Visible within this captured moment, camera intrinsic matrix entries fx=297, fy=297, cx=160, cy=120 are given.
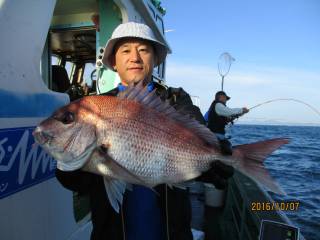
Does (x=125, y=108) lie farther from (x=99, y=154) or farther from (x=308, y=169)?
(x=308, y=169)

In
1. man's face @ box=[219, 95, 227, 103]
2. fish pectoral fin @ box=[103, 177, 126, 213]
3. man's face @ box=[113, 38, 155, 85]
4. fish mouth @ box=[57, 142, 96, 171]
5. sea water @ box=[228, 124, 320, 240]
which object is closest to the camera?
fish mouth @ box=[57, 142, 96, 171]

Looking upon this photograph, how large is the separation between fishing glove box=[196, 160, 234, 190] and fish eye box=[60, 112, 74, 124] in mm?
916

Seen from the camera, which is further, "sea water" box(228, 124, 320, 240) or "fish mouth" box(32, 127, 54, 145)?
"sea water" box(228, 124, 320, 240)

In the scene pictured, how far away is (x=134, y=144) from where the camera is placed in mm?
1639

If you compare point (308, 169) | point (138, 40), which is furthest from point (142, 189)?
point (308, 169)

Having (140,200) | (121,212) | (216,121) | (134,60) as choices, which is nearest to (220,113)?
(216,121)

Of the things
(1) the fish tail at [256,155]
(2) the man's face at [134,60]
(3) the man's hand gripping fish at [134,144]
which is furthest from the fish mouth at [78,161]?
(1) the fish tail at [256,155]

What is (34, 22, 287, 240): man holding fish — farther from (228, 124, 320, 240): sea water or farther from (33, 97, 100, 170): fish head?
(228, 124, 320, 240): sea water

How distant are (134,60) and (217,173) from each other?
99 centimetres

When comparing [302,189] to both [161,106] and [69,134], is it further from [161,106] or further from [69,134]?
[69,134]

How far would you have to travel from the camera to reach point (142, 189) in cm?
Answer: 208

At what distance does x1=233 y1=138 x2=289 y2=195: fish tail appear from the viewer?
1.78m

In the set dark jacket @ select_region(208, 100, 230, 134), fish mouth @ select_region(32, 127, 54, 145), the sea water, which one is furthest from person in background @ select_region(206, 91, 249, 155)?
fish mouth @ select_region(32, 127, 54, 145)

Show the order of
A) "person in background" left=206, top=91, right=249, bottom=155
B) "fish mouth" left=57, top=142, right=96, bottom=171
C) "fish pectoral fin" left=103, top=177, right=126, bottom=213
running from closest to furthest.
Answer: "fish mouth" left=57, top=142, right=96, bottom=171 → "fish pectoral fin" left=103, top=177, right=126, bottom=213 → "person in background" left=206, top=91, right=249, bottom=155
